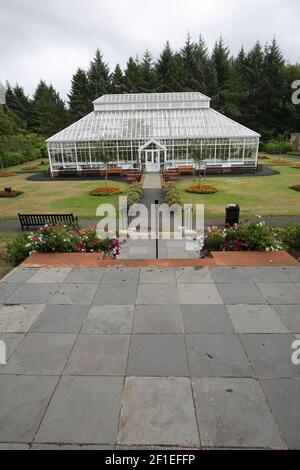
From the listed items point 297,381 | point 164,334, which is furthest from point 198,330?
point 297,381

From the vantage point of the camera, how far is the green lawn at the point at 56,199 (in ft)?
54.9

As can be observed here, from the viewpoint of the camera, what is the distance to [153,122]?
32.2 m

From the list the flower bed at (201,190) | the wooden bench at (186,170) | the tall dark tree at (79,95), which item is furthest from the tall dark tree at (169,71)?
the flower bed at (201,190)

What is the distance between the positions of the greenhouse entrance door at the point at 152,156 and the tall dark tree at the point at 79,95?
90.6 feet

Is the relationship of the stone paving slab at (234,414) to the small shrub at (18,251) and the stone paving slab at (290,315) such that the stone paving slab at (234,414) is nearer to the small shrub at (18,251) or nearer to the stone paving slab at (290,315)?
the stone paving slab at (290,315)

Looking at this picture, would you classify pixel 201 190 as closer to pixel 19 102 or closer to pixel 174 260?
pixel 174 260

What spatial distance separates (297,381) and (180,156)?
29215 millimetres

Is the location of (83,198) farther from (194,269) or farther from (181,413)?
(181,413)

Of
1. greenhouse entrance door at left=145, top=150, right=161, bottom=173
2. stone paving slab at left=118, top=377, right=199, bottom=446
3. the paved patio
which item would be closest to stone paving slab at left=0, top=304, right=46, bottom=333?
the paved patio

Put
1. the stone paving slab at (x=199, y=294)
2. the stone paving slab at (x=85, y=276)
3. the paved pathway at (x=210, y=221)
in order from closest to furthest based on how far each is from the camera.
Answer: the stone paving slab at (x=199, y=294)
the stone paving slab at (x=85, y=276)
the paved pathway at (x=210, y=221)

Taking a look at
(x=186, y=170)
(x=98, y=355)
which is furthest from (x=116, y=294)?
(x=186, y=170)

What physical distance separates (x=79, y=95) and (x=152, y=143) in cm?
2955

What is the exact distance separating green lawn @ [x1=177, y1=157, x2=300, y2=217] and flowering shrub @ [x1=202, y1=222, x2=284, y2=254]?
6417 mm

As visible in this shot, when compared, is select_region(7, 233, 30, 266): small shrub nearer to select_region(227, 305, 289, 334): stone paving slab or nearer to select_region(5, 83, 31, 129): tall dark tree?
select_region(227, 305, 289, 334): stone paving slab
